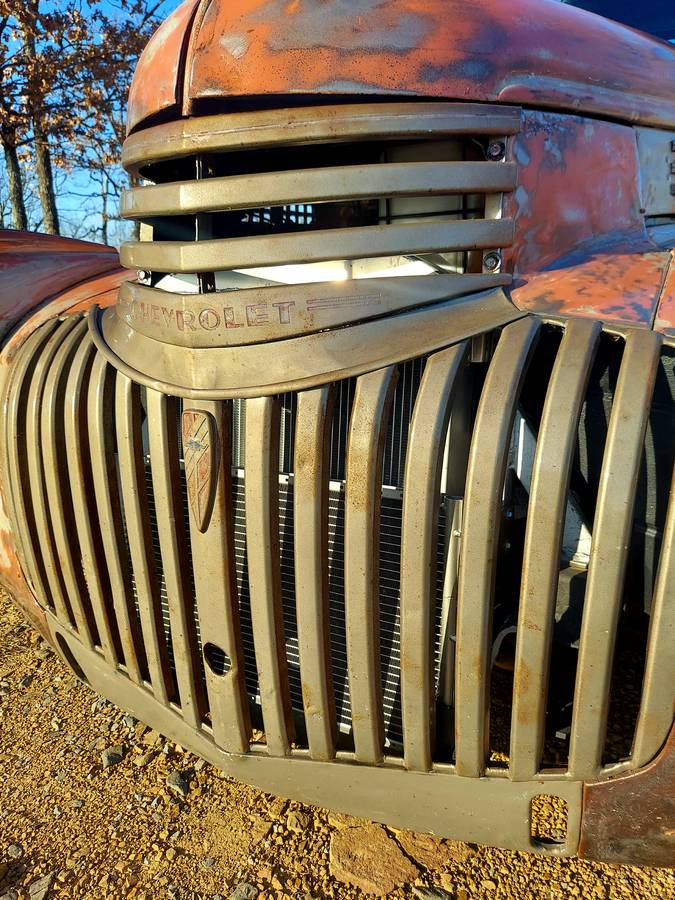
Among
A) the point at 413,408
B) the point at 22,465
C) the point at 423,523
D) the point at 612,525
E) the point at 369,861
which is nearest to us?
the point at 612,525

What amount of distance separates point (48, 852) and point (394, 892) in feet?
3.10

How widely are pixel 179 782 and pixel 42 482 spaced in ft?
3.28

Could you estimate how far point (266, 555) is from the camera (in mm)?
1696

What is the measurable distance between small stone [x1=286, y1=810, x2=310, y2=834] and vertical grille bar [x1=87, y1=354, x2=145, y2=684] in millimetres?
647

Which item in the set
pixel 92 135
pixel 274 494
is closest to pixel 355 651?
pixel 274 494

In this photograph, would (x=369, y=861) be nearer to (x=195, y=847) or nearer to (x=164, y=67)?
(x=195, y=847)

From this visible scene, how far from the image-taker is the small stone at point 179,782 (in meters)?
2.16

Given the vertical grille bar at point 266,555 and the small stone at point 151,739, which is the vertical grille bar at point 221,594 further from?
the small stone at point 151,739

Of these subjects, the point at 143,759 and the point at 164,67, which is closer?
the point at 164,67

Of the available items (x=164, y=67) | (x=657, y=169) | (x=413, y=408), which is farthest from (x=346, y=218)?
(x=657, y=169)

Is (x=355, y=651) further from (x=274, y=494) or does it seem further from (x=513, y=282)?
(x=513, y=282)

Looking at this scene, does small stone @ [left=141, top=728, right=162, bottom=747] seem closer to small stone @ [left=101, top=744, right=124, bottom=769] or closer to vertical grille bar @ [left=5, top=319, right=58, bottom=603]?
small stone @ [left=101, top=744, right=124, bottom=769]

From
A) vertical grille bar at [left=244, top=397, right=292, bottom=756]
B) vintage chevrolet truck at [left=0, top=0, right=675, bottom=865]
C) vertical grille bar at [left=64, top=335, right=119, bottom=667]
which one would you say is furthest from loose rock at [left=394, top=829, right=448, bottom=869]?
vertical grille bar at [left=64, top=335, right=119, bottom=667]

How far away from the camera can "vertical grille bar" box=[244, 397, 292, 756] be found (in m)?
1.67
